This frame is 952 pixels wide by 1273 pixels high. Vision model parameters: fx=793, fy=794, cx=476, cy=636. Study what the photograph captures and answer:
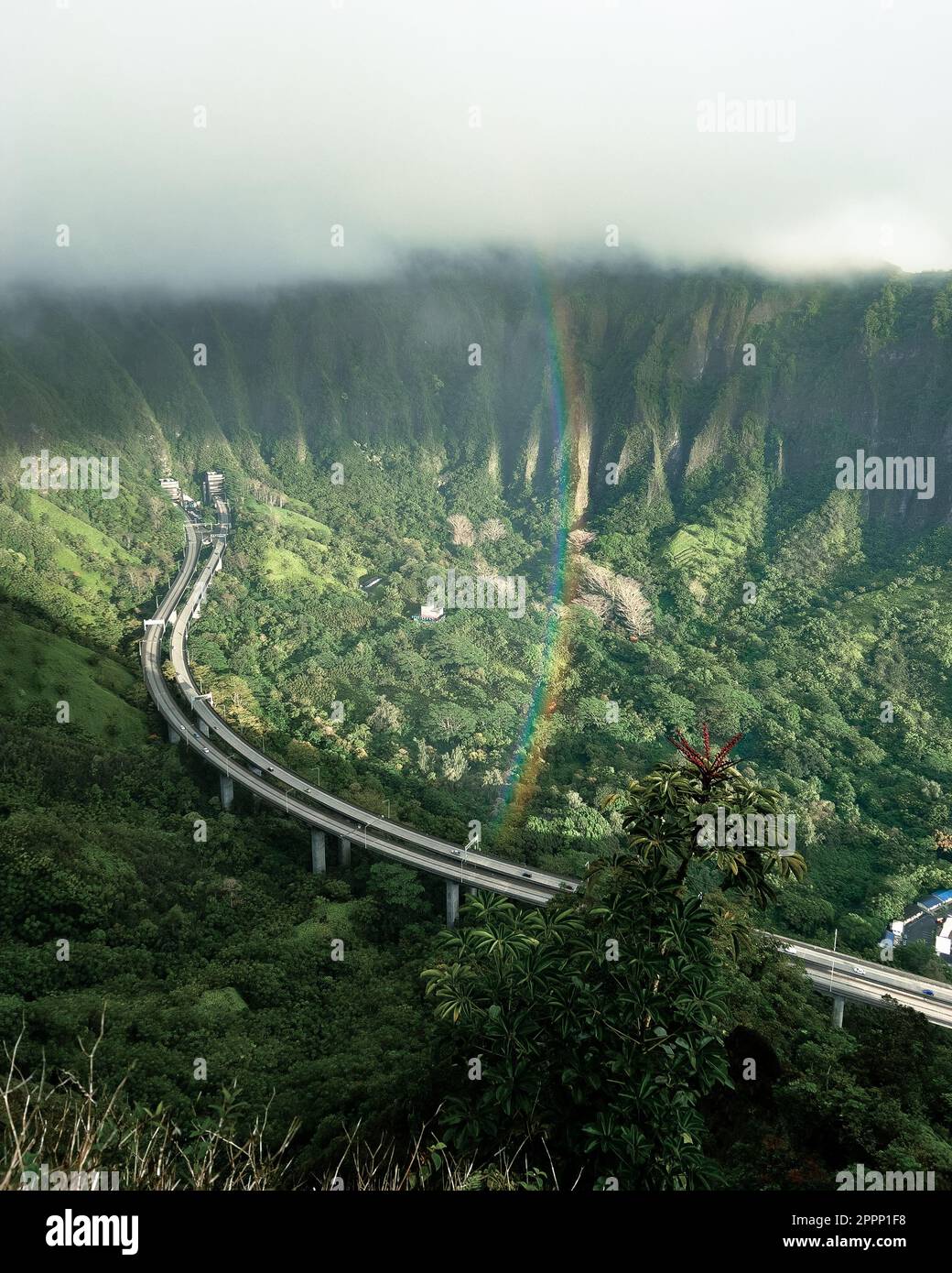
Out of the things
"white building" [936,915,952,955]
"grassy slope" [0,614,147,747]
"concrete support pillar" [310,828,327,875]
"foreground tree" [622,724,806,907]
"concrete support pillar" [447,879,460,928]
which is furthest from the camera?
"grassy slope" [0,614,147,747]

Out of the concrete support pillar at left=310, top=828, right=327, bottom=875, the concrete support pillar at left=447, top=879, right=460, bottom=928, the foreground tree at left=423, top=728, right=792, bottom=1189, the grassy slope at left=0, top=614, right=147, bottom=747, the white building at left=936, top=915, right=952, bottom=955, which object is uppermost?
the grassy slope at left=0, top=614, right=147, bottom=747

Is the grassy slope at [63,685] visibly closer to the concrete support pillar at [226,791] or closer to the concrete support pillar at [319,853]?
the concrete support pillar at [226,791]

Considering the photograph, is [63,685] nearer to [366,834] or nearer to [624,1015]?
[366,834]

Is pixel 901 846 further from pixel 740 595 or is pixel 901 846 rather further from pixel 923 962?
pixel 740 595

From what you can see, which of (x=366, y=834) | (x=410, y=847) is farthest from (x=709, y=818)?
(x=366, y=834)

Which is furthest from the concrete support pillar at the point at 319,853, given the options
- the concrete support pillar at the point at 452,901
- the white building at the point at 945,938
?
the white building at the point at 945,938

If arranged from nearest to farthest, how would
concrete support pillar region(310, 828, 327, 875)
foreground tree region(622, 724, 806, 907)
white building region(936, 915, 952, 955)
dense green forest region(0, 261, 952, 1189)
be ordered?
foreground tree region(622, 724, 806, 907) < dense green forest region(0, 261, 952, 1189) < white building region(936, 915, 952, 955) < concrete support pillar region(310, 828, 327, 875)

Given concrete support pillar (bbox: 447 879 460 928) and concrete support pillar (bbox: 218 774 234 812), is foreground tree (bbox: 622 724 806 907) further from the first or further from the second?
concrete support pillar (bbox: 218 774 234 812)

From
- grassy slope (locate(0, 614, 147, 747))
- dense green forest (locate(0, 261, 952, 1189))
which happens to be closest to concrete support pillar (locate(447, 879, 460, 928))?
dense green forest (locate(0, 261, 952, 1189))
